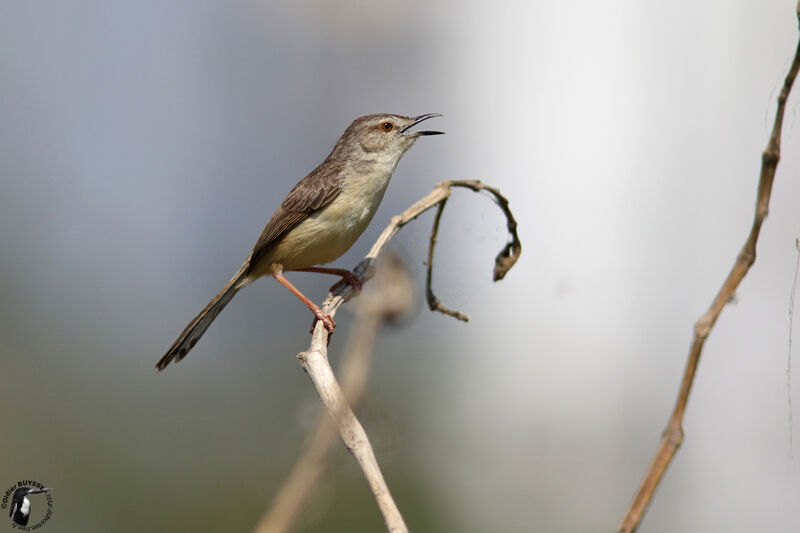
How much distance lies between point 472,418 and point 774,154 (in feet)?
22.8

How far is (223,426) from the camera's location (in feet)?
30.7

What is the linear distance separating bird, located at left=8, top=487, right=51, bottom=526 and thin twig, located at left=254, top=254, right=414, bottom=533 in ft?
5.39

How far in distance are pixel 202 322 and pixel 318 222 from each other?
803 mm

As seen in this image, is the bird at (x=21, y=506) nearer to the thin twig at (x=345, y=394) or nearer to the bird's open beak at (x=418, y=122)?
the thin twig at (x=345, y=394)

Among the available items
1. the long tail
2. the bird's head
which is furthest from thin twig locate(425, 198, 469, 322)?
the bird's head

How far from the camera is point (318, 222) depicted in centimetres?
412

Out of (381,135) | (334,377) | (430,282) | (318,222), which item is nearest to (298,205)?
(318,222)

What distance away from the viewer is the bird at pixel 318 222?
407cm

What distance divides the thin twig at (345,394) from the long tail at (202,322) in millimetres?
2051

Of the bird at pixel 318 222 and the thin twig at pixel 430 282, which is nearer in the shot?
the thin twig at pixel 430 282

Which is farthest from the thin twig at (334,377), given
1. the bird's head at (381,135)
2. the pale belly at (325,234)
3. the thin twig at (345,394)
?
the bird's head at (381,135)

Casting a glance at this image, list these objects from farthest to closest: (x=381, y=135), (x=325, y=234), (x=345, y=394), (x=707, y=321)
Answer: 1. (x=381, y=135)
2. (x=325, y=234)
3. (x=345, y=394)
4. (x=707, y=321)

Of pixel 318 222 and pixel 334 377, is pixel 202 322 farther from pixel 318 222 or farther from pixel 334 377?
pixel 334 377

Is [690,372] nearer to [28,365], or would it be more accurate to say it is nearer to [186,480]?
[186,480]
